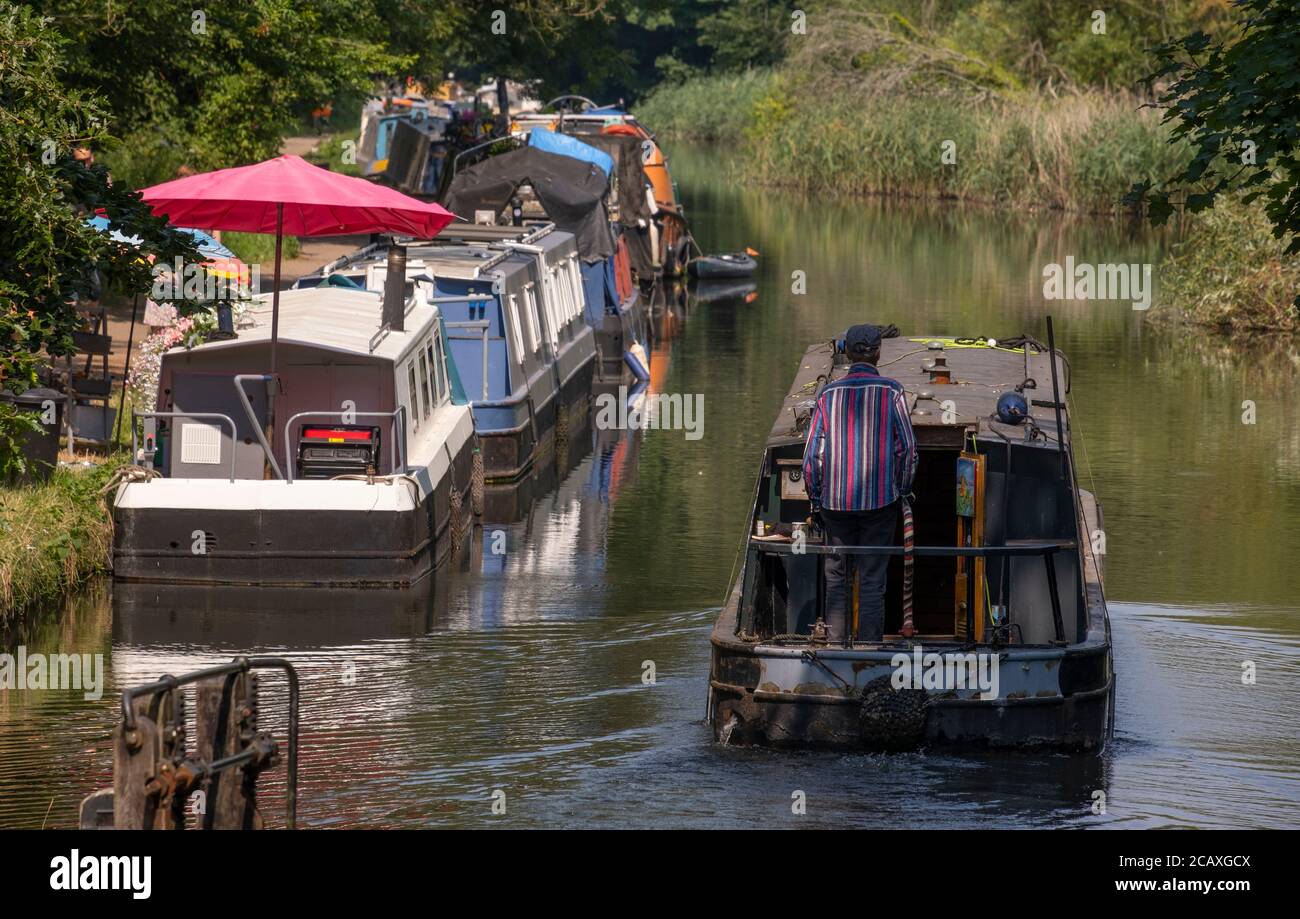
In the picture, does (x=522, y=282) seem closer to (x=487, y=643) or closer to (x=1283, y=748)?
(x=487, y=643)

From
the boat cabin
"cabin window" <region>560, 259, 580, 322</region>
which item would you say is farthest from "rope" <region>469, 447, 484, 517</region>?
the boat cabin

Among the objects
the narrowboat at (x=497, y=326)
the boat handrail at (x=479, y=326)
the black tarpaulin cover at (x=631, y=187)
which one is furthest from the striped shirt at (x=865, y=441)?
the black tarpaulin cover at (x=631, y=187)

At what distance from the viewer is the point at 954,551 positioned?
34.4ft

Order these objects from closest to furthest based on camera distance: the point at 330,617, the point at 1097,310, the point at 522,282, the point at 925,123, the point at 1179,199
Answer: the point at 330,617 → the point at 522,282 → the point at 1097,310 → the point at 1179,199 → the point at 925,123

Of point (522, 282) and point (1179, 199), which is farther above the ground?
point (1179, 199)

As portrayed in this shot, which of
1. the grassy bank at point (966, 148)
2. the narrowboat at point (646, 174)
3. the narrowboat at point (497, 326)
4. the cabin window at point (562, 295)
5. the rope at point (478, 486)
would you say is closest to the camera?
the rope at point (478, 486)

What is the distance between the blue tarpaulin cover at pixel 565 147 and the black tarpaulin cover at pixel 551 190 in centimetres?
178

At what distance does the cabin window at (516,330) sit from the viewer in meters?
20.9

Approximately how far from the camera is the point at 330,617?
49.5 feet

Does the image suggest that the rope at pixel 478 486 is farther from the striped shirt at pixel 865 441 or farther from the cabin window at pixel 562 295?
the striped shirt at pixel 865 441

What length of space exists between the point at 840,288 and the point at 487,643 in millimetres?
23970

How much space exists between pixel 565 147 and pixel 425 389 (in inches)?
591

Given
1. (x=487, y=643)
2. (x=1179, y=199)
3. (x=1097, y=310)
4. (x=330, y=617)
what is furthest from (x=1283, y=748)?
(x=1179, y=199)

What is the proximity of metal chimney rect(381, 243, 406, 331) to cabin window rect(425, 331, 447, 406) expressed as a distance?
2.72 ft
